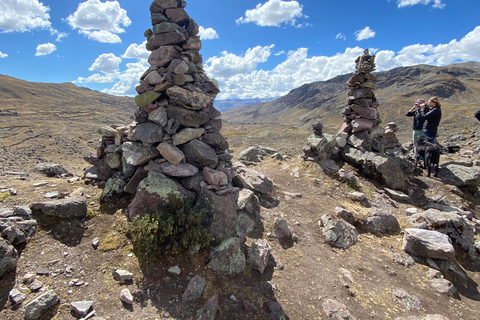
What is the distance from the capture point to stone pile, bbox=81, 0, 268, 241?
792 centimetres

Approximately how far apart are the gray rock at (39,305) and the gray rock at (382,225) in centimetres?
1028

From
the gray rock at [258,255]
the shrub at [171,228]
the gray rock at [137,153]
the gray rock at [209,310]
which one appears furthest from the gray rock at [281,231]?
the gray rock at [137,153]

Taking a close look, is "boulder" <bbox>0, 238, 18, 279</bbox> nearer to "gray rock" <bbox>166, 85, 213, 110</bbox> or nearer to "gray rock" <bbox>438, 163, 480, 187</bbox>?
"gray rock" <bbox>166, 85, 213, 110</bbox>

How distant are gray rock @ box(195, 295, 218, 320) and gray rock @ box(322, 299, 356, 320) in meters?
2.74

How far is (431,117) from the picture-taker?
13602 millimetres

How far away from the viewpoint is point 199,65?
9.40 metres

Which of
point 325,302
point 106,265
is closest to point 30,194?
point 106,265

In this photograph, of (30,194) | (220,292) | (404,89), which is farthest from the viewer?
(404,89)

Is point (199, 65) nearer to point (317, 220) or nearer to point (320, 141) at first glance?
point (317, 220)

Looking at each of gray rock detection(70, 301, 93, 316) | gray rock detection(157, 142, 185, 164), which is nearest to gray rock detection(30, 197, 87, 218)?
gray rock detection(157, 142, 185, 164)

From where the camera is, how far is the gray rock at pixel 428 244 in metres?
7.33

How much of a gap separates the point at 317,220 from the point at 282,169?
287 inches

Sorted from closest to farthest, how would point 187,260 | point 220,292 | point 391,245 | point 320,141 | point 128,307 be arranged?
point 128,307 < point 220,292 < point 187,260 < point 391,245 < point 320,141

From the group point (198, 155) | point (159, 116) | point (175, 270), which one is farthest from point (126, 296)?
point (159, 116)
